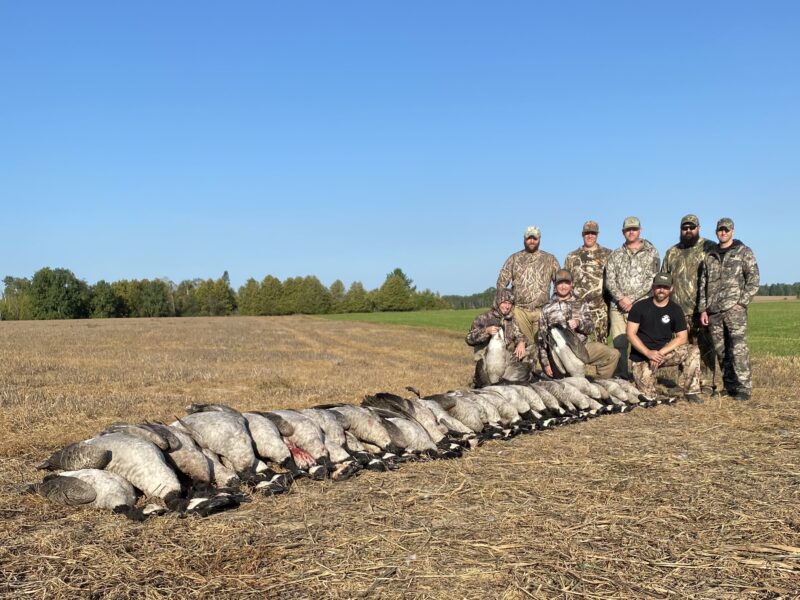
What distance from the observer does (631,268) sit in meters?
9.88

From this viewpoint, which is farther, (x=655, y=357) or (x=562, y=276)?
(x=562, y=276)

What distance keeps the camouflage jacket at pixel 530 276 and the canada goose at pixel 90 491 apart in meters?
6.78

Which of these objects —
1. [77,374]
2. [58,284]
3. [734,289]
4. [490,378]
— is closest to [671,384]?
[734,289]

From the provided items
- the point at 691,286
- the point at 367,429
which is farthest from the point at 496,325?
the point at 367,429

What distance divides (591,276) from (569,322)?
144 centimetres

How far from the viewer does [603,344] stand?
10062mm

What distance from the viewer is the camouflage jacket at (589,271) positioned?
10.3 m

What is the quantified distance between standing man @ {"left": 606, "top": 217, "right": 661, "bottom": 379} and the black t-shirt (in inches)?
21.6

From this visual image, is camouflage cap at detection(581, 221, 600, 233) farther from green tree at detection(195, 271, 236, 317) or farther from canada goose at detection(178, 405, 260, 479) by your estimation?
Answer: green tree at detection(195, 271, 236, 317)

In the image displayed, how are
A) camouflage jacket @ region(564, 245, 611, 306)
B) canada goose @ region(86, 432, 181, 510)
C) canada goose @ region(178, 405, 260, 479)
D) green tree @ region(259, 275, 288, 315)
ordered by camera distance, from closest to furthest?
canada goose @ region(86, 432, 181, 510), canada goose @ region(178, 405, 260, 479), camouflage jacket @ region(564, 245, 611, 306), green tree @ region(259, 275, 288, 315)

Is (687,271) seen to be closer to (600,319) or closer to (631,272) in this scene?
(631,272)

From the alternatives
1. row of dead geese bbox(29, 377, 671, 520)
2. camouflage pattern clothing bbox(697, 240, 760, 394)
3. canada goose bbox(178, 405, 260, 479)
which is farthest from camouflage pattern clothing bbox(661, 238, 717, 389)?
canada goose bbox(178, 405, 260, 479)

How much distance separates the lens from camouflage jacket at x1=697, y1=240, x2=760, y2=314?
29.5 feet

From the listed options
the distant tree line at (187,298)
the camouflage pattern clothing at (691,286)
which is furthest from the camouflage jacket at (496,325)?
the distant tree line at (187,298)
